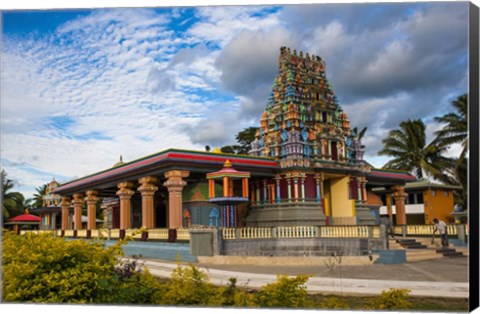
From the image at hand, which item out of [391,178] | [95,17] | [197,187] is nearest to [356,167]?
[391,178]

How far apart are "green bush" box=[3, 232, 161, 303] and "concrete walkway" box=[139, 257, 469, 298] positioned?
118 inches

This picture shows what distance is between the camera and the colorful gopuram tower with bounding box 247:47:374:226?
2400 cm

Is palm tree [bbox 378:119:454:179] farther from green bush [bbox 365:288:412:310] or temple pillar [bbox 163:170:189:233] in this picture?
green bush [bbox 365:288:412:310]

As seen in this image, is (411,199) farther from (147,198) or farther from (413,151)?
(147,198)

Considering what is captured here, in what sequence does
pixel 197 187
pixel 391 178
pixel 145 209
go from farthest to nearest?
pixel 391 178
pixel 197 187
pixel 145 209

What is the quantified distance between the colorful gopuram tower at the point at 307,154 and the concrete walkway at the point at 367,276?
716 centimetres

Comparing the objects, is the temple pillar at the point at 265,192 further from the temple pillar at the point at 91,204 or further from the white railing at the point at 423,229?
the temple pillar at the point at 91,204

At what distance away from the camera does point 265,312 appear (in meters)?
8.42

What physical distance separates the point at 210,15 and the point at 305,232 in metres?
8.76

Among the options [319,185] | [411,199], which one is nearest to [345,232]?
[319,185]

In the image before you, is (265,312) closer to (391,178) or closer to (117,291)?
(117,291)

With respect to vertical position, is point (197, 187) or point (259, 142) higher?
point (259, 142)

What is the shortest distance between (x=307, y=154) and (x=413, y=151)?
561 inches

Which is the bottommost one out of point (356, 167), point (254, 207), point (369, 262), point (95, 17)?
point (369, 262)
